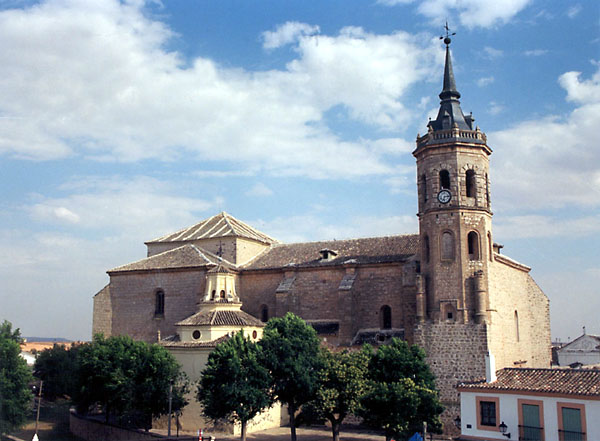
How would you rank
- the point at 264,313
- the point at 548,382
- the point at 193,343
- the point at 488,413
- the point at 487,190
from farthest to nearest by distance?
the point at 264,313
the point at 487,190
the point at 193,343
the point at 488,413
the point at 548,382

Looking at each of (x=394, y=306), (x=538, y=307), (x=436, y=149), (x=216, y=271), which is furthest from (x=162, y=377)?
(x=538, y=307)

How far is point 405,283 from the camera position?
33438mm

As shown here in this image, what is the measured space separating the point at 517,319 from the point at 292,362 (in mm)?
15199

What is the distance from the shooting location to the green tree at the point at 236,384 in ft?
87.5

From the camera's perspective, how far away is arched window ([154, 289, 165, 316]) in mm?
39594

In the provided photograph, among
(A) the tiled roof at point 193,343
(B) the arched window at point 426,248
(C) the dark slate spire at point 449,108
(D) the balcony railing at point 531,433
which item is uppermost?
(C) the dark slate spire at point 449,108

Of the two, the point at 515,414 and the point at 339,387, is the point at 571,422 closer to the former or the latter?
the point at 515,414

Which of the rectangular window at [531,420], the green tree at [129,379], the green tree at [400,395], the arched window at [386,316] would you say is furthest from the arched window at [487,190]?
the green tree at [129,379]

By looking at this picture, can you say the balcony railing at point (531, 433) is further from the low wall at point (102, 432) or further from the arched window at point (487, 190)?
Answer: the low wall at point (102, 432)

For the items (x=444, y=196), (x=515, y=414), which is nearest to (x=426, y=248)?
(x=444, y=196)

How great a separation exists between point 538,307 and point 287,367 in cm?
1949

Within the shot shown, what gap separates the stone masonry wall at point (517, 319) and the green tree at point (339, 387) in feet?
24.5

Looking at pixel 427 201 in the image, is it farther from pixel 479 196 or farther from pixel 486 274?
pixel 486 274

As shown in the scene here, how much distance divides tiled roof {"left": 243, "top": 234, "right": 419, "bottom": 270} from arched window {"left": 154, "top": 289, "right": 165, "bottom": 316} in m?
5.80
